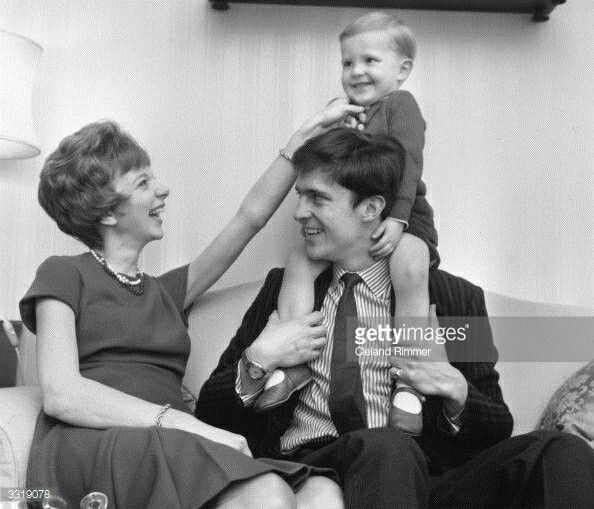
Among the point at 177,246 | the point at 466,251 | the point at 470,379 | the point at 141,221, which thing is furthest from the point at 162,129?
the point at 470,379

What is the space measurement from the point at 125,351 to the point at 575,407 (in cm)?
96

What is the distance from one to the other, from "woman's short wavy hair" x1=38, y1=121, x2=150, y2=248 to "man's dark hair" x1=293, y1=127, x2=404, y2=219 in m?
0.38

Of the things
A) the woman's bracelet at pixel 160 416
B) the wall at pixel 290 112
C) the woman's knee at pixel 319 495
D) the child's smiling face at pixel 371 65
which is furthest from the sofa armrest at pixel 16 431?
the child's smiling face at pixel 371 65

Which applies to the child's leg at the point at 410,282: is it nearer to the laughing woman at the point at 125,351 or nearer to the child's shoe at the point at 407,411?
the child's shoe at the point at 407,411

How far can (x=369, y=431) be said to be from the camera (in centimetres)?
169

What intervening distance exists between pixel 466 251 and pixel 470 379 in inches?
24.5

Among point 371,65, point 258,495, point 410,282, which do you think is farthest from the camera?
point 371,65

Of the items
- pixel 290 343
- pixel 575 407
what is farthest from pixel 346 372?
pixel 575 407

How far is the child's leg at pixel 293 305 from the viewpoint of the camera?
6.38 ft

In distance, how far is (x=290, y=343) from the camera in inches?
76.9

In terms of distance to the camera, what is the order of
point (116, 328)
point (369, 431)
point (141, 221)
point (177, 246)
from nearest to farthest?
point (369, 431)
point (116, 328)
point (141, 221)
point (177, 246)

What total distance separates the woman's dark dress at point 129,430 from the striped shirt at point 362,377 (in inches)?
9.6

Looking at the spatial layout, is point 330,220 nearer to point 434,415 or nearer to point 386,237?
point 386,237

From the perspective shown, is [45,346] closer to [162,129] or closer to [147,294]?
[147,294]
